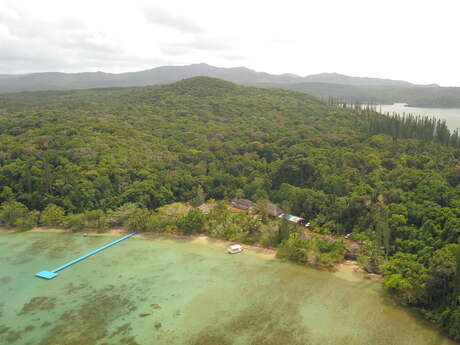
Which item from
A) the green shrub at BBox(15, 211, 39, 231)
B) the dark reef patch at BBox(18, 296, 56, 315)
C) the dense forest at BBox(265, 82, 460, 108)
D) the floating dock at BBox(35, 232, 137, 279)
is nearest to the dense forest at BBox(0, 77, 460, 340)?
the green shrub at BBox(15, 211, 39, 231)

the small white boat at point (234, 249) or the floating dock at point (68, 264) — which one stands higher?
the small white boat at point (234, 249)

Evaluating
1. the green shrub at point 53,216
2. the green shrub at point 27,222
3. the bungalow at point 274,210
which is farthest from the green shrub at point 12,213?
the bungalow at point 274,210

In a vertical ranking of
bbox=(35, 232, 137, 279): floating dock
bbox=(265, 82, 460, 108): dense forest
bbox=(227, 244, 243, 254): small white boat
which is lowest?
bbox=(35, 232, 137, 279): floating dock

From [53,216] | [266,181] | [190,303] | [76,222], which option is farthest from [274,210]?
[53,216]

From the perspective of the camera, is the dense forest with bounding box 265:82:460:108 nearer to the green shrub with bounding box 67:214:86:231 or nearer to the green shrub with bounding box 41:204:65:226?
the green shrub with bounding box 67:214:86:231

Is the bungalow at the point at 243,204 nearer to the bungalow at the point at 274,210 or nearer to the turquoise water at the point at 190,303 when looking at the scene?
the bungalow at the point at 274,210
